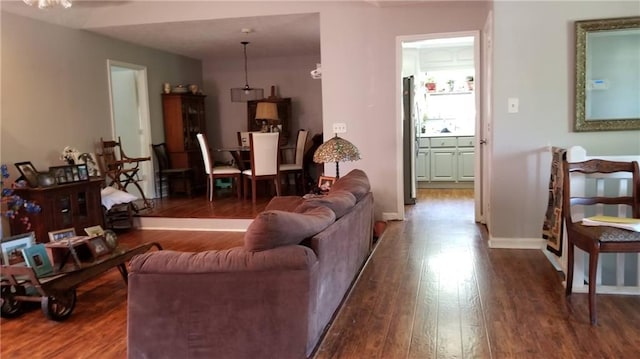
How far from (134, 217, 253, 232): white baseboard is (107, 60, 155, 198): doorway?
5.49 ft

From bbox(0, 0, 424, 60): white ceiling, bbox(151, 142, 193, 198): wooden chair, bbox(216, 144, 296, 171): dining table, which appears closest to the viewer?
bbox(0, 0, 424, 60): white ceiling

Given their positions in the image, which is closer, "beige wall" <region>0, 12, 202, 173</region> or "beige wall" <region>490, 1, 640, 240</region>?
"beige wall" <region>490, 1, 640, 240</region>

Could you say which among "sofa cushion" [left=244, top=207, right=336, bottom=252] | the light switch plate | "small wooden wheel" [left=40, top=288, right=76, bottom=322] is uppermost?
the light switch plate

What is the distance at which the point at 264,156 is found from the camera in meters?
6.29

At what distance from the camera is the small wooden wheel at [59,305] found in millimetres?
2996

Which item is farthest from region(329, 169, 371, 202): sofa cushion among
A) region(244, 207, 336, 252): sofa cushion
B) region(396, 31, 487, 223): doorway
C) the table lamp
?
region(396, 31, 487, 223): doorway

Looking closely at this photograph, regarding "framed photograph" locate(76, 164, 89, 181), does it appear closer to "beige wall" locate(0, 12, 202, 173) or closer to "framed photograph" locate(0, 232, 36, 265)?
"beige wall" locate(0, 12, 202, 173)

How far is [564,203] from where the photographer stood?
2924 mm

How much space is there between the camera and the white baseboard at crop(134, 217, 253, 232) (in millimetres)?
5488

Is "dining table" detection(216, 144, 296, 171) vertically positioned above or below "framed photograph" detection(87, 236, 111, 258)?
above

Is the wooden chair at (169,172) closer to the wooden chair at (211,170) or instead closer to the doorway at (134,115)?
the doorway at (134,115)

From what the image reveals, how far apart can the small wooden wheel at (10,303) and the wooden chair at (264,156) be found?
3.39 metres

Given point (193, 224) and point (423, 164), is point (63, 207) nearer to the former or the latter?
point (193, 224)

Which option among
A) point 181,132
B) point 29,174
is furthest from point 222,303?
point 181,132
